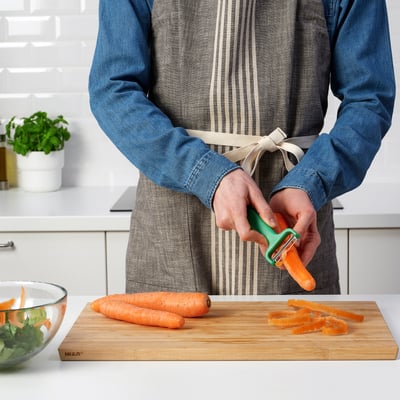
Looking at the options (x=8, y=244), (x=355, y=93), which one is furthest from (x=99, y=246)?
(x=355, y=93)

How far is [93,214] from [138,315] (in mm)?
1175

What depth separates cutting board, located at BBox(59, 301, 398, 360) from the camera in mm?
1164

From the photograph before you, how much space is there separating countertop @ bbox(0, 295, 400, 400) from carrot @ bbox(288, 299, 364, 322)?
0.15 m

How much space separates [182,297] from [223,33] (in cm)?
57

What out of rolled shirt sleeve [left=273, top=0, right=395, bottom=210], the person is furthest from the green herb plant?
rolled shirt sleeve [left=273, top=0, right=395, bottom=210]

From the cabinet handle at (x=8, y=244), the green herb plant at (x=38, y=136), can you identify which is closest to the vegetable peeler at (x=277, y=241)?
the cabinet handle at (x=8, y=244)

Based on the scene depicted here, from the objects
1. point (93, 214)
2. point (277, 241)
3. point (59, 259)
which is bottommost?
point (59, 259)

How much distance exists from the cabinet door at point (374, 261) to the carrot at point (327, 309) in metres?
1.10

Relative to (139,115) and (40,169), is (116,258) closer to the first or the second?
(40,169)

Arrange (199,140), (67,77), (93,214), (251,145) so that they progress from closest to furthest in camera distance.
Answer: (199,140)
(251,145)
(93,214)
(67,77)

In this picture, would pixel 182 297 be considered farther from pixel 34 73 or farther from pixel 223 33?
pixel 34 73

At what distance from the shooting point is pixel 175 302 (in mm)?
1312

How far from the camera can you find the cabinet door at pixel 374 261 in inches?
95.5

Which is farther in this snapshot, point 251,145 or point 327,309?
point 251,145
